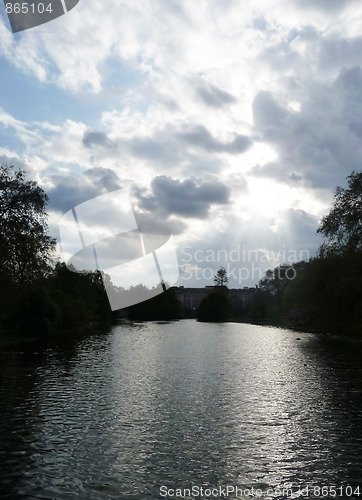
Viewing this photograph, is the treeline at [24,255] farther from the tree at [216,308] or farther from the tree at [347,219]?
the tree at [216,308]

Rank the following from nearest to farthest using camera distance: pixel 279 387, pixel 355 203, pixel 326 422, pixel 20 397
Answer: pixel 326 422 → pixel 20 397 → pixel 279 387 → pixel 355 203

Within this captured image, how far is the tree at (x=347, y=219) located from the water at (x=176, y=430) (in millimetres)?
23005

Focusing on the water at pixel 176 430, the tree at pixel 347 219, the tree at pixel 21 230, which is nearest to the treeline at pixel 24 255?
the tree at pixel 21 230

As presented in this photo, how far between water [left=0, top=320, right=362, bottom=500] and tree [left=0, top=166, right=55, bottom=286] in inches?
392

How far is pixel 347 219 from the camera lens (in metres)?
52.2

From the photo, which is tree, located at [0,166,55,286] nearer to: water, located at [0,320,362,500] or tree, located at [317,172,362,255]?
water, located at [0,320,362,500]

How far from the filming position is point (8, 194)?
130 ft

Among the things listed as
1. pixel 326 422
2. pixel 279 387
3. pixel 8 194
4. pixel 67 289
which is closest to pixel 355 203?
pixel 279 387

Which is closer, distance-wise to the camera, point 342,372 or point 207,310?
point 342,372

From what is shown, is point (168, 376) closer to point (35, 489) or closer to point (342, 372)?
point (342, 372)

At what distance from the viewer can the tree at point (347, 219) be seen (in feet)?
171

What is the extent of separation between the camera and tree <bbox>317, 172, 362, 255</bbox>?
2047 inches

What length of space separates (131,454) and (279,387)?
536 inches

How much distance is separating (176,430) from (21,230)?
2715 centimetres
